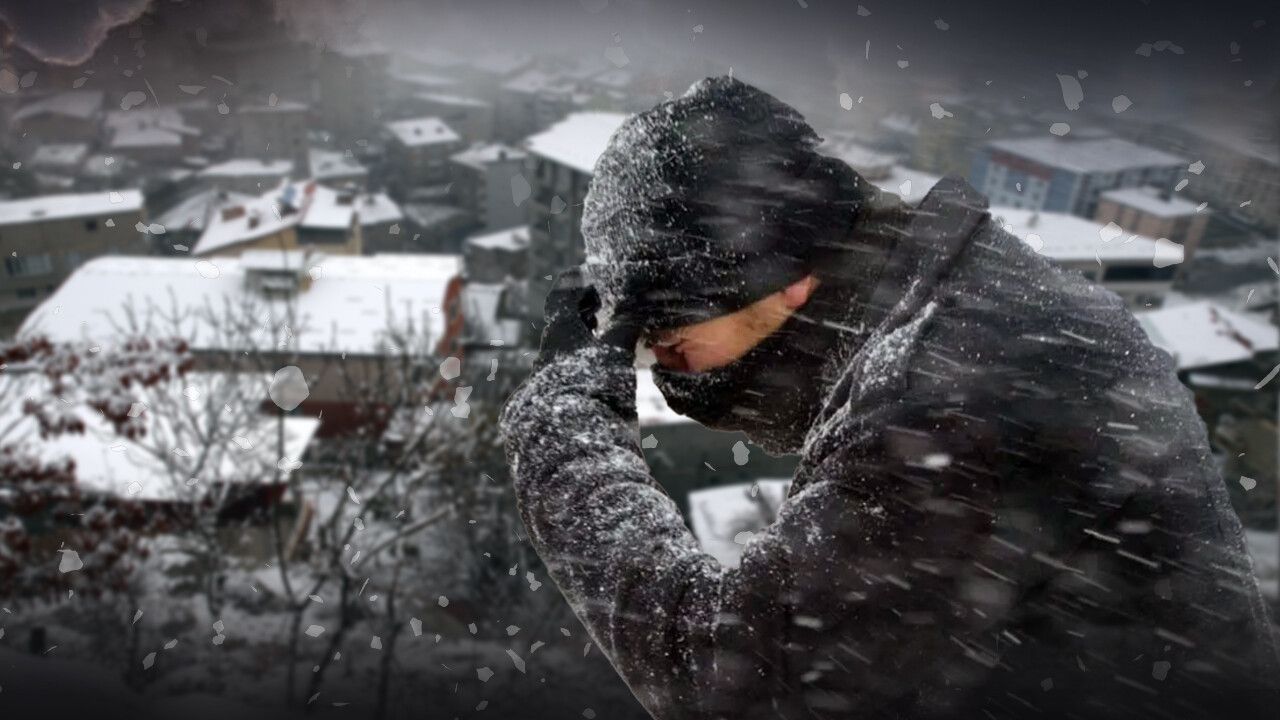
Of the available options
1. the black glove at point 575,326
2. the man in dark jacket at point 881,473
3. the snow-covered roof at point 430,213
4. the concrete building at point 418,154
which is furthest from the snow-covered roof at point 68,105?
the man in dark jacket at point 881,473

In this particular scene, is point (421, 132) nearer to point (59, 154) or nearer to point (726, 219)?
point (59, 154)

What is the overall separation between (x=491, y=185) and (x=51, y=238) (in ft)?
41.4

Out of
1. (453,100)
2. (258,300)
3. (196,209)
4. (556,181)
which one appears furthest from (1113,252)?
(453,100)

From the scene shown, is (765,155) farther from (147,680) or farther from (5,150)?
(5,150)

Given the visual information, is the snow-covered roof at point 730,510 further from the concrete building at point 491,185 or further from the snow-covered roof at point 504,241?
the concrete building at point 491,185

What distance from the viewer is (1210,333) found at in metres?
13.7

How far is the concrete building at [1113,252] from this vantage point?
1307 centimetres

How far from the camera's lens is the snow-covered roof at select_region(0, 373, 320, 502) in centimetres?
930

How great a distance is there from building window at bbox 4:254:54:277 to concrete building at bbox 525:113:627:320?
9.89 m

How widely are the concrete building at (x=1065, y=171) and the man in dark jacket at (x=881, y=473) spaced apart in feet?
19.6

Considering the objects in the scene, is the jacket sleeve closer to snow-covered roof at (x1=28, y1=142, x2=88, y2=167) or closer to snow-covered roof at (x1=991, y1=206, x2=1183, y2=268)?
snow-covered roof at (x1=991, y1=206, x2=1183, y2=268)

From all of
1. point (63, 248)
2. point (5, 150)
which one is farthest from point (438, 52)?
point (63, 248)

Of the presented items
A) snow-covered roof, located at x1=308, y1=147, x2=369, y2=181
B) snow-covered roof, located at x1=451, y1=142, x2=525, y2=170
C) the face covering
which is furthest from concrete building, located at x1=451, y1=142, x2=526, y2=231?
the face covering

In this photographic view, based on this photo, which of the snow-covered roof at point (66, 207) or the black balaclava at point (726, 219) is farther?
the snow-covered roof at point (66, 207)
